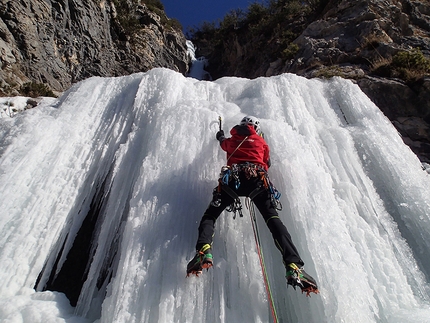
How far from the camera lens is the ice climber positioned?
8.93 feet

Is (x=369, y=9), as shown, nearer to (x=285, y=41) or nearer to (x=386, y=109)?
(x=285, y=41)

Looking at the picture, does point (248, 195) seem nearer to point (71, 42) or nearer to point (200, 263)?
point (200, 263)

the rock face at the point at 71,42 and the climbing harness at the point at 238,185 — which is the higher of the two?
the rock face at the point at 71,42

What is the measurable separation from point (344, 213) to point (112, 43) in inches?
584

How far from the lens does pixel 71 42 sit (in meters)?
12.4

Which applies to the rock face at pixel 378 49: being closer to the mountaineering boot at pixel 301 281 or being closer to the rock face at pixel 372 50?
the rock face at pixel 372 50

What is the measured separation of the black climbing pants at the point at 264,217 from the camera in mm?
2832

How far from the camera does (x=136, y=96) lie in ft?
17.6

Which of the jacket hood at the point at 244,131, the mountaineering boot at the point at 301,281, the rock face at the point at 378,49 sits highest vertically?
the rock face at the point at 378,49

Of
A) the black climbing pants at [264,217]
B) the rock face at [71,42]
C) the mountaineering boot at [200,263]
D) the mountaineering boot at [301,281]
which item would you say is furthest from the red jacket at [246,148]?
the rock face at [71,42]

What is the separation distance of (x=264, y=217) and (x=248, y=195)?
31cm

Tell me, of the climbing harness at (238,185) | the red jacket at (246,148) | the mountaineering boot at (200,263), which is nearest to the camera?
the mountaineering boot at (200,263)

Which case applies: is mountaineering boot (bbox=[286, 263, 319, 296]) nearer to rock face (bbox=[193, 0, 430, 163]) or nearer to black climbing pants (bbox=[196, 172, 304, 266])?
black climbing pants (bbox=[196, 172, 304, 266])

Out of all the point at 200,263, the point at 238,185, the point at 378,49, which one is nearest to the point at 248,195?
the point at 238,185
